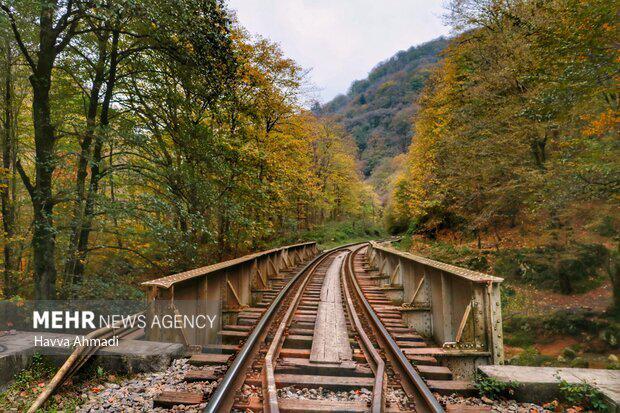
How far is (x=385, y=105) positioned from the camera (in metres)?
134

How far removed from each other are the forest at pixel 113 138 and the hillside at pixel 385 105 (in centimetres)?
5567

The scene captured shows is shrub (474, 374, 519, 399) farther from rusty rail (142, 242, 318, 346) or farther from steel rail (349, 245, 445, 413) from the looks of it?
rusty rail (142, 242, 318, 346)

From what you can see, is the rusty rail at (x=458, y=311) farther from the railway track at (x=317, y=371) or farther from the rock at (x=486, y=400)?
the rock at (x=486, y=400)

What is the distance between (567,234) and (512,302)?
3092mm

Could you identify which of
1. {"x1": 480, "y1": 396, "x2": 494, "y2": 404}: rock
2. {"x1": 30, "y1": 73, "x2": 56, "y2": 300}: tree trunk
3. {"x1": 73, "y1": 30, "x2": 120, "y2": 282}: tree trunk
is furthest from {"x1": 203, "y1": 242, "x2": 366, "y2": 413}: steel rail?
{"x1": 30, "y1": 73, "x2": 56, "y2": 300}: tree trunk

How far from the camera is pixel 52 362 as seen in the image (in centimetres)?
411

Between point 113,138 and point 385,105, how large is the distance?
5350 inches

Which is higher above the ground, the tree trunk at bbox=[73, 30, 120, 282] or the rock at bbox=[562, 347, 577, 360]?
the tree trunk at bbox=[73, 30, 120, 282]

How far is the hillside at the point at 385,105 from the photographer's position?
10100cm

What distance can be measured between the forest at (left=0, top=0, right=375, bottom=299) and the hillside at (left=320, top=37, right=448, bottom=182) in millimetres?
55670

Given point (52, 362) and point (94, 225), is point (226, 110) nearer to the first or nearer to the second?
point (94, 225)

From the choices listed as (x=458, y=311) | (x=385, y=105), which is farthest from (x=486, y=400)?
(x=385, y=105)

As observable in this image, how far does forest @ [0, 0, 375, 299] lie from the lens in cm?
721

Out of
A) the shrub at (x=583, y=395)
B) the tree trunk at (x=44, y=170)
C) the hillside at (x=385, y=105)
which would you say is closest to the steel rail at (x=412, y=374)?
the shrub at (x=583, y=395)
